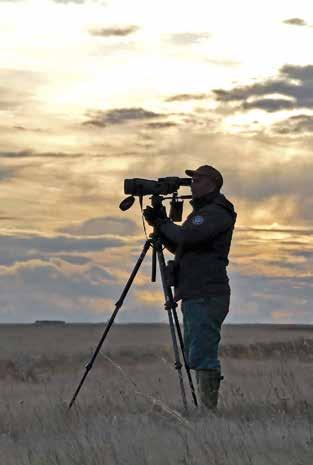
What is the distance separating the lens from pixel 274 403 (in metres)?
9.99

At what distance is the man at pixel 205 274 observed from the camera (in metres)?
9.24

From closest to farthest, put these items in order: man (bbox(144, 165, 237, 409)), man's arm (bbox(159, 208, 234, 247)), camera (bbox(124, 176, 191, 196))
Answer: man's arm (bbox(159, 208, 234, 247)), man (bbox(144, 165, 237, 409)), camera (bbox(124, 176, 191, 196))

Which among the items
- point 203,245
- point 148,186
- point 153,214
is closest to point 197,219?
point 203,245

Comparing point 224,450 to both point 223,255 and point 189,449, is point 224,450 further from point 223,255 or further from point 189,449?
point 223,255

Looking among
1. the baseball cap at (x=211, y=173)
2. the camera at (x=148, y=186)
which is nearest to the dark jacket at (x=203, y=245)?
the baseball cap at (x=211, y=173)

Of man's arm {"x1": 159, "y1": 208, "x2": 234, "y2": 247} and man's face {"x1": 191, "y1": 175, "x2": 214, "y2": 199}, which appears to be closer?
man's arm {"x1": 159, "y1": 208, "x2": 234, "y2": 247}

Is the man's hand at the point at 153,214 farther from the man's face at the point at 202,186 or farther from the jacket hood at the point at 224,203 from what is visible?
the jacket hood at the point at 224,203

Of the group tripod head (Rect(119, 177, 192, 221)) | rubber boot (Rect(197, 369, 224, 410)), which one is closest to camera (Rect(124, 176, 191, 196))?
tripod head (Rect(119, 177, 192, 221))

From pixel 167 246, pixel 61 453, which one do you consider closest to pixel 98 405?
pixel 167 246

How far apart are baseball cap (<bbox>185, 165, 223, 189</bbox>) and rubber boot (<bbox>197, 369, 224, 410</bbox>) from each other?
1.78 metres

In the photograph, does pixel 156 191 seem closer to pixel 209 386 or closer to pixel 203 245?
pixel 203 245

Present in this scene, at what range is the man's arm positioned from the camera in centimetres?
905

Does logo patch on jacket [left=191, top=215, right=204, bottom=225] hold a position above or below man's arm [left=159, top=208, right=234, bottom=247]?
above

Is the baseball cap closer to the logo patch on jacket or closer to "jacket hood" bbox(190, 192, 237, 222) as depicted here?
"jacket hood" bbox(190, 192, 237, 222)
